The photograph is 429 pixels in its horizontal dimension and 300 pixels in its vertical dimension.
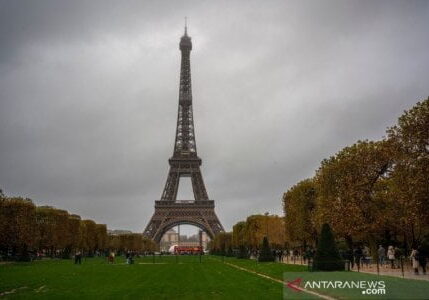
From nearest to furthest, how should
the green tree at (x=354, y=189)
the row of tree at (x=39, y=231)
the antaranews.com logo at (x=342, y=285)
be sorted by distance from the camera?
the antaranews.com logo at (x=342, y=285) → the green tree at (x=354, y=189) → the row of tree at (x=39, y=231)

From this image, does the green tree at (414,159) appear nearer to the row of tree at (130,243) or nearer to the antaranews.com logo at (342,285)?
the antaranews.com logo at (342,285)

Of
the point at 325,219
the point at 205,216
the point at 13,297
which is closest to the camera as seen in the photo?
the point at 13,297

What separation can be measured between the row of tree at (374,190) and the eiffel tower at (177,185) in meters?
68.0

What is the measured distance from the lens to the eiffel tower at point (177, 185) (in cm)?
12738

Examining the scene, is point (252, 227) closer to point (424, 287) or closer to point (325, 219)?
point (325, 219)

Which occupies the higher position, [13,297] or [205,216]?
[205,216]

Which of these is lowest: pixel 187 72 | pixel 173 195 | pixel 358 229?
pixel 358 229

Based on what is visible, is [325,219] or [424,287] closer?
[424,287]

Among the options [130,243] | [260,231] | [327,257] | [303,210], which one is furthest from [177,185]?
[327,257]

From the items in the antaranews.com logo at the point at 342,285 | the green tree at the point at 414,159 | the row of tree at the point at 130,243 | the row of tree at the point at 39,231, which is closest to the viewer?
the antaranews.com logo at the point at 342,285

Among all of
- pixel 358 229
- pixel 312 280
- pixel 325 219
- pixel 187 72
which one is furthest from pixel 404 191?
pixel 187 72

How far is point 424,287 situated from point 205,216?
350ft

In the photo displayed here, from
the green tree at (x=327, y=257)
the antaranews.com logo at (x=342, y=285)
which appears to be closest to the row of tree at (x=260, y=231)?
the green tree at (x=327, y=257)

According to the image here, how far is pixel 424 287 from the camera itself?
21812 mm
